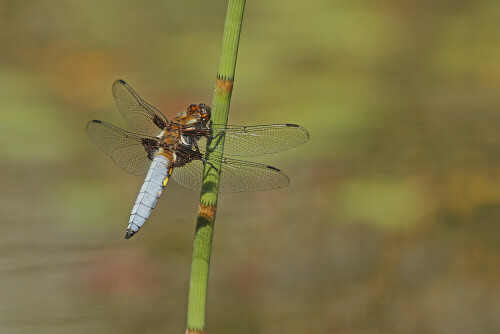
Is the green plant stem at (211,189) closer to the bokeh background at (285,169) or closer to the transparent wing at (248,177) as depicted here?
the transparent wing at (248,177)

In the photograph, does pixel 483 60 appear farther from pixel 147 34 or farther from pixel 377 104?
pixel 147 34

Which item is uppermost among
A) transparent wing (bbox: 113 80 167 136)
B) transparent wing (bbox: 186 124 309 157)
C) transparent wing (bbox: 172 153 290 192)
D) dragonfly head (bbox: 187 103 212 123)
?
transparent wing (bbox: 113 80 167 136)

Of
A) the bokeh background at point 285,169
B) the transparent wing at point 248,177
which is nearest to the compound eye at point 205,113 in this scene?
the transparent wing at point 248,177

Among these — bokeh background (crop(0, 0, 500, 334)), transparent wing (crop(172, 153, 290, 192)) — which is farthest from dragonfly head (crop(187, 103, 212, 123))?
bokeh background (crop(0, 0, 500, 334))

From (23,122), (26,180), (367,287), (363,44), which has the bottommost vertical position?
(367,287)

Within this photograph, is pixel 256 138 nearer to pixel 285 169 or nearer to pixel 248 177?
pixel 248 177

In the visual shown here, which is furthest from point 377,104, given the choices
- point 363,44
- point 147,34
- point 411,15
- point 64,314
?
point 64,314

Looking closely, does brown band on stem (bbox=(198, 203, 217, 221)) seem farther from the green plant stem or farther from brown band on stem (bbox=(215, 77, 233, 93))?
brown band on stem (bbox=(215, 77, 233, 93))
